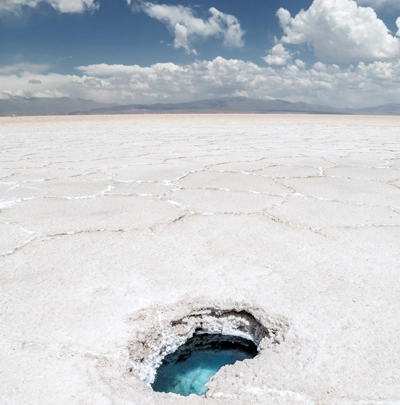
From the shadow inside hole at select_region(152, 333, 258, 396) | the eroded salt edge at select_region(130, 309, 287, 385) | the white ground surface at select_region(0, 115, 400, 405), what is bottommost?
the shadow inside hole at select_region(152, 333, 258, 396)

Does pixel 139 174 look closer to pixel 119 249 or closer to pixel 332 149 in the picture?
pixel 119 249

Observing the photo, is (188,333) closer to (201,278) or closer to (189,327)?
(189,327)

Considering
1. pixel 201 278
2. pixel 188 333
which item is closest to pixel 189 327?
pixel 188 333

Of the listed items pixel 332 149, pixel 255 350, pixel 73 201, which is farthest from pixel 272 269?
pixel 332 149

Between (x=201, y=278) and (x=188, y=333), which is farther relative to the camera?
(x=201, y=278)

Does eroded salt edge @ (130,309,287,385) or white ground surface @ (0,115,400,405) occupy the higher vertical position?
white ground surface @ (0,115,400,405)

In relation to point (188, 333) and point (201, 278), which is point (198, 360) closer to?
point (188, 333)

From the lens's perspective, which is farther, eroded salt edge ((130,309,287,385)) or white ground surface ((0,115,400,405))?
eroded salt edge ((130,309,287,385))
